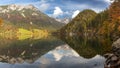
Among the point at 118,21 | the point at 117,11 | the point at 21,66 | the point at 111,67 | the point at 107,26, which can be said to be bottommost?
the point at 107,26

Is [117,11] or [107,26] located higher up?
[117,11]

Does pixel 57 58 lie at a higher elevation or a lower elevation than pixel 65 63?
lower

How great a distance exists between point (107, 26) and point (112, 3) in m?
49.7

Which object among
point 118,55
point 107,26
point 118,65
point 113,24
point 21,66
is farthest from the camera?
point 107,26

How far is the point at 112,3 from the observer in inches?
5408

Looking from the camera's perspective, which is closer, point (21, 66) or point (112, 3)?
point (21, 66)

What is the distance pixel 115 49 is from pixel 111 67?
4484 millimetres

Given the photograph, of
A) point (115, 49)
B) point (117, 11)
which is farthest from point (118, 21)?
point (115, 49)

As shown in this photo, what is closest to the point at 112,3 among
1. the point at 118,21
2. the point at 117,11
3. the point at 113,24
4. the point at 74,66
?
the point at 117,11

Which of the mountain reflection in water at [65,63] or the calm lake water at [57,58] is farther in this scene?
the calm lake water at [57,58]

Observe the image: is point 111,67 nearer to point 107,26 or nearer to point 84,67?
point 84,67

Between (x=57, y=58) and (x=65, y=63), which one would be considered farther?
(x=57, y=58)

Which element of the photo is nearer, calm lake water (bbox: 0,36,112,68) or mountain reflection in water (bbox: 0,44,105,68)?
mountain reflection in water (bbox: 0,44,105,68)

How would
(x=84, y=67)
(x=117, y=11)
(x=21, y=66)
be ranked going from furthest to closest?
(x=117, y=11) < (x=21, y=66) < (x=84, y=67)
